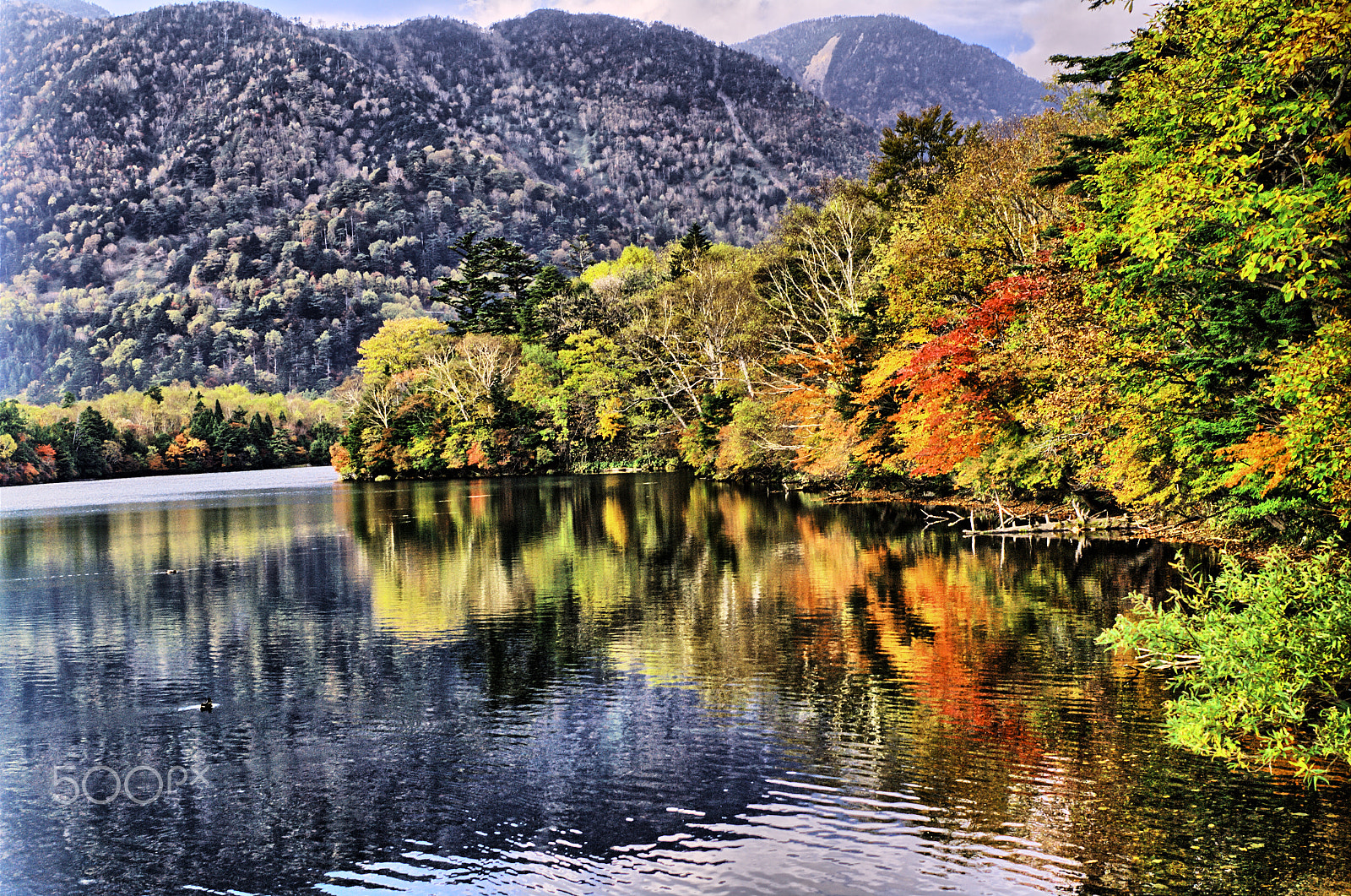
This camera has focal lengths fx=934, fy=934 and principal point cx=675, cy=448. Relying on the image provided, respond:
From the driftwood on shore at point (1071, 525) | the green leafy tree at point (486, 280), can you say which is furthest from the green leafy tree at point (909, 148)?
the green leafy tree at point (486, 280)

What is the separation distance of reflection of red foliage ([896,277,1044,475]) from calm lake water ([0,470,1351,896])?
442 cm

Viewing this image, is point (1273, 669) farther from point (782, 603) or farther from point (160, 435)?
point (160, 435)

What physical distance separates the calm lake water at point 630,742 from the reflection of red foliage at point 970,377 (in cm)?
442

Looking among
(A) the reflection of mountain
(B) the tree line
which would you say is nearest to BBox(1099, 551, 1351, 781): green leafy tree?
(A) the reflection of mountain

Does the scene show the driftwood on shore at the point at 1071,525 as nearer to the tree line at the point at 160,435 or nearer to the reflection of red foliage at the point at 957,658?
the reflection of red foliage at the point at 957,658

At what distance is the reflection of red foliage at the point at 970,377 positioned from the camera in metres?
27.0

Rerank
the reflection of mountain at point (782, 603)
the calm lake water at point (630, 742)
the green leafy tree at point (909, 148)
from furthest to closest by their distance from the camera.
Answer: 1. the green leafy tree at point (909, 148)
2. the reflection of mountain at point (782, 603)
3. the calm lake water at point (630, 742)

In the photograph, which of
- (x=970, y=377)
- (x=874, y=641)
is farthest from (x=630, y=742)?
(x=970, y=377)

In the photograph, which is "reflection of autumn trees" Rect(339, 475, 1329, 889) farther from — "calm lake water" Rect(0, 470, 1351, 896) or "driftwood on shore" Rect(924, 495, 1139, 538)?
"driftwood on shore" Rect(924, 495, 1139, 538)

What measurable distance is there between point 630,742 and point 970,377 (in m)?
19.2

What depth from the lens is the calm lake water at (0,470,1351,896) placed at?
28.9 feet

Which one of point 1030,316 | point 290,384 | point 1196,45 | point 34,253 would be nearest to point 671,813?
point 1196,45

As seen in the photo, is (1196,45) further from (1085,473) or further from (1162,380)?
(1085,473)

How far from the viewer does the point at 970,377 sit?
27.8 m
